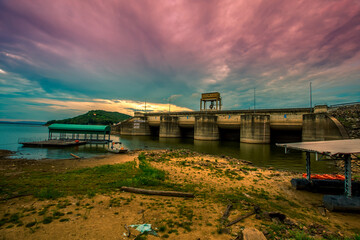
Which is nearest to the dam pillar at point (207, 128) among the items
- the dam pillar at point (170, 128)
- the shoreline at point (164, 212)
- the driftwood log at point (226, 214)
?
the dam pillar at point (170, 128)

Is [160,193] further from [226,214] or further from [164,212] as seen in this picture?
[226,214]

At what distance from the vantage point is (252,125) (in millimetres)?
44281

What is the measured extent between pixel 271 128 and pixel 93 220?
50.2m

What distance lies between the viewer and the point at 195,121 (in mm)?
54562

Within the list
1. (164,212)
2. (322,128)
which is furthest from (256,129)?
(164,212)

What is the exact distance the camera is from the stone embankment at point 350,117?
26.6 meters

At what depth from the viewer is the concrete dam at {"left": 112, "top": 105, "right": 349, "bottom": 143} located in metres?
34.5

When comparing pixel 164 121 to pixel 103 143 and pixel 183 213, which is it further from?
pixel 183 213

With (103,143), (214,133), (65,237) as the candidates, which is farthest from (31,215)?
(214,133)

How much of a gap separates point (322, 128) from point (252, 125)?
587 inches

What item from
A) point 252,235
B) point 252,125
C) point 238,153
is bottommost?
point 238,153

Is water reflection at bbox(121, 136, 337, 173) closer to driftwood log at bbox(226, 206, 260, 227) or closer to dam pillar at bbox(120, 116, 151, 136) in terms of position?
driftwood log at bbox(226, 206, 260, 227)

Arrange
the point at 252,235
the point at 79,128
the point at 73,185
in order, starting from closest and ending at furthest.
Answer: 1. the point at 252,235
2. the point at 73,185
3. the point at 79,128

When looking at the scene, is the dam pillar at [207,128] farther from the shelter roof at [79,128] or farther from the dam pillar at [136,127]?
the shelter roof at [79,128]
